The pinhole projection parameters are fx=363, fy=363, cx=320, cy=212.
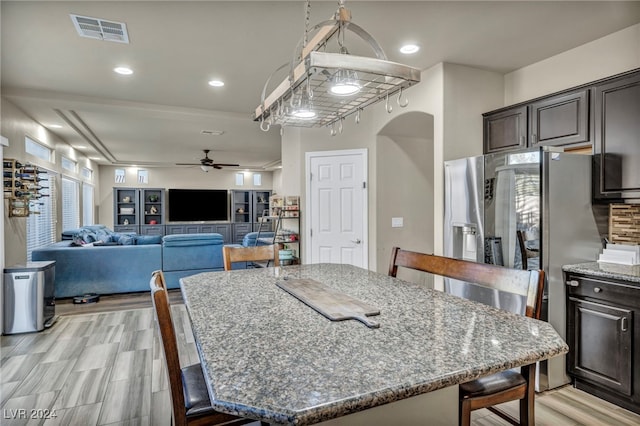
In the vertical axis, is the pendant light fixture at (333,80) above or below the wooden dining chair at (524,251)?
above

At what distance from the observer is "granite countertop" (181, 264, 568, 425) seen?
2.46ft

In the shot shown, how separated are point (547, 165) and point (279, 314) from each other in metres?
2.28

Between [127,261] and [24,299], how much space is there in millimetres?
1690

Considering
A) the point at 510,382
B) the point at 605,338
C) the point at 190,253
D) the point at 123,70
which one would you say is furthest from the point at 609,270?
the point at 190,253

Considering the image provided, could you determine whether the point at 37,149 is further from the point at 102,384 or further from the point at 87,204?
the point at 102,384

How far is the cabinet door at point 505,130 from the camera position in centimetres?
326

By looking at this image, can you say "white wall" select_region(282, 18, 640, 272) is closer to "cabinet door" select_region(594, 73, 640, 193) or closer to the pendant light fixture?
"cabinet door" select_region(594, 73, 640, 193)

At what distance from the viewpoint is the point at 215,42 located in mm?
2998

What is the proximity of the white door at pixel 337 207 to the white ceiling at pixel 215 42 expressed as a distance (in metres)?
1.27

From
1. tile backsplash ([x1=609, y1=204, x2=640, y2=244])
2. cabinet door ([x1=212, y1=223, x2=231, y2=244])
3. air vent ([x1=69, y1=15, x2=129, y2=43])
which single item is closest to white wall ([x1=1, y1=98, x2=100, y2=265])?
air vent ([x1=69, y1=15, x2=129, y2=43])

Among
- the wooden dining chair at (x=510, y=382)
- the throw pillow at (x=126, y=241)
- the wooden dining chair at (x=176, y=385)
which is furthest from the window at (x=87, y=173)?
the wooden dining chair at (x=510, y=382)

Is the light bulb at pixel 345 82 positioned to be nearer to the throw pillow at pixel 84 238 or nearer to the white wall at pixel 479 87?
the white wall at pixel 479 87

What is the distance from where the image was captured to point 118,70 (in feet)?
11.8

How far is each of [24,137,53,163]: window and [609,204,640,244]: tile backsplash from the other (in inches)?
270
